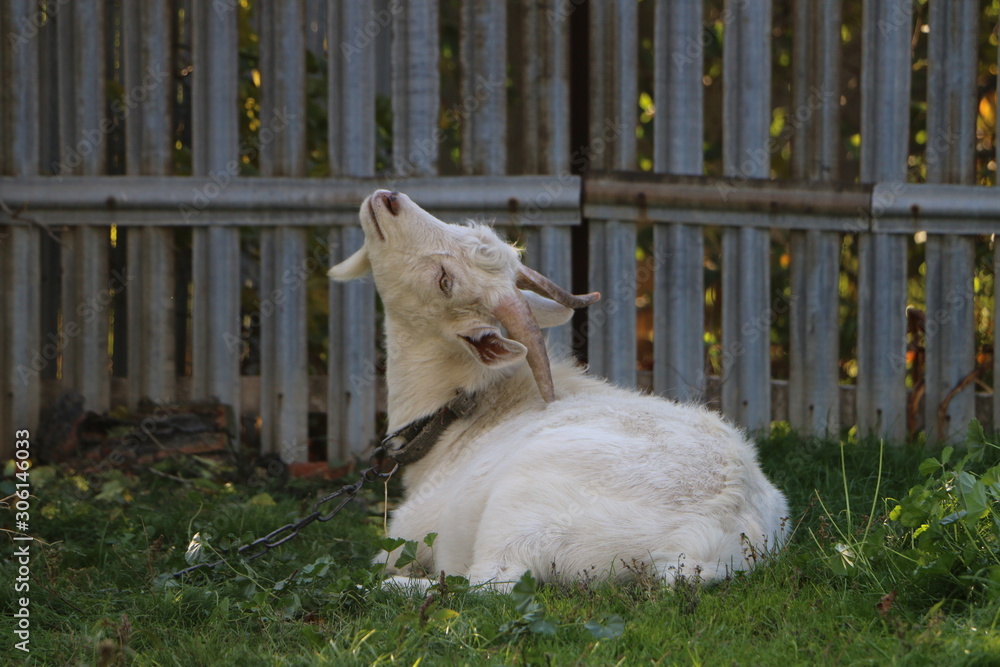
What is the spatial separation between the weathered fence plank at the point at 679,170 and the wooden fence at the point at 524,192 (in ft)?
0.05

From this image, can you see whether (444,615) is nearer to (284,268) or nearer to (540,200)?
(540,200)

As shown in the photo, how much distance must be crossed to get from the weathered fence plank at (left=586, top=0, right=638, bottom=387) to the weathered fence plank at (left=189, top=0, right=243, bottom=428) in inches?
91.5

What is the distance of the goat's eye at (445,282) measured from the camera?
4324mm

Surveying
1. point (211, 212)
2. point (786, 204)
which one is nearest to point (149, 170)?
point (211, 212)

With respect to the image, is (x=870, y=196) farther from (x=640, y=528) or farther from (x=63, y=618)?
(x=63, y=618)

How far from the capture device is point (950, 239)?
6.29m

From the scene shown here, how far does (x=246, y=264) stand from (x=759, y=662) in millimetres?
5406

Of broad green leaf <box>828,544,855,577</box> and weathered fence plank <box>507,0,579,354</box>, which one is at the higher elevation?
weathered fence plank <box>507,0,579,354</box>

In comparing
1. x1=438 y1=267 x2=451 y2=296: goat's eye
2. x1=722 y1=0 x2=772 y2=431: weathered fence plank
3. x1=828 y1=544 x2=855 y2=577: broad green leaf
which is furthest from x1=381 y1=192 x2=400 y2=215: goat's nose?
x1=722 y1=0 x2=772 y2=431: weathered fence plank

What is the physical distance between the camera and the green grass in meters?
2.76

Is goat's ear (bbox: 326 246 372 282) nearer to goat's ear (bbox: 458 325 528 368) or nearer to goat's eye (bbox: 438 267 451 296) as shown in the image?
goat's eye (bbox: 438 267 451 296)

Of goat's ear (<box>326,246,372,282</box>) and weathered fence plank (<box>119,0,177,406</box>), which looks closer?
goat's ear (<box>326,246,372,282</box>)

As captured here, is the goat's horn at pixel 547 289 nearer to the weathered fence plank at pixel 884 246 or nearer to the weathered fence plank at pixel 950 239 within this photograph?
the weathered fence plank at pixel 884 246

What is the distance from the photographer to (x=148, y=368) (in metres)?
6.45
